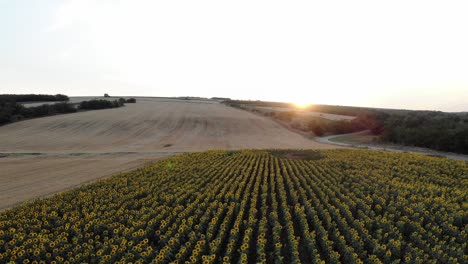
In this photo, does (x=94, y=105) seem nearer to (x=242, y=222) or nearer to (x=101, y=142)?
(x=101, y=142)

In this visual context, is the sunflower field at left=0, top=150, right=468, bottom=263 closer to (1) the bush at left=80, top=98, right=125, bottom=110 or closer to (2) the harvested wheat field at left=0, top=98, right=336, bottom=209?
(2) the harvested wheat field at left=0, top=98, right=336, bottom=209

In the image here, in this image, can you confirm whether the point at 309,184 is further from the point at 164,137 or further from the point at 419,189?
the point at 164,137

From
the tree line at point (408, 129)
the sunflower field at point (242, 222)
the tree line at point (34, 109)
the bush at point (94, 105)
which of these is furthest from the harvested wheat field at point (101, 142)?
the bush at point (94, 105)

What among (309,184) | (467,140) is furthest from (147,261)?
(467,140)

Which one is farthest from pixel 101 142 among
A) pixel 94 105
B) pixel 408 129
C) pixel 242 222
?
pixel 408 129

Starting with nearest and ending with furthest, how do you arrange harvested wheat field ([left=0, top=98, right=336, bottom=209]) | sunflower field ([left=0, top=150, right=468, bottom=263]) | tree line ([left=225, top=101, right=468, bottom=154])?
1. sunflower field ([left=0, top=150, right=468, bottom=263])
2. harvested wheat field ([left=0, top=98, right=336, bottom=209])
3. tree line ([left=225, top=101, right=468, bottom=154])

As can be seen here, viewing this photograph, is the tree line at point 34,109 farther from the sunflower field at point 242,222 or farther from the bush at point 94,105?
the sunflower field at point 242,222

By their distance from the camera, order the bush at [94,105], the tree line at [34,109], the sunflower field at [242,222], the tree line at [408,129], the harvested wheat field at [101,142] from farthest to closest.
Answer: the bush at [94,105], the tree line at [34,109], the tree line at [408,129], the harvested wheat field at [101,142], the sunflower field at [242,222]

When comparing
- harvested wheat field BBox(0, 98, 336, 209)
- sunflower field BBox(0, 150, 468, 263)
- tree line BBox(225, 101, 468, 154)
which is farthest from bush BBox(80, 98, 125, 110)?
sunflower field BBox(0, 150, 468, 263)
